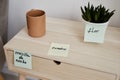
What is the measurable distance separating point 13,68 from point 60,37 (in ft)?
0.89

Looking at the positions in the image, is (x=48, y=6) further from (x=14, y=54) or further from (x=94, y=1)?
(x=14, y=54)

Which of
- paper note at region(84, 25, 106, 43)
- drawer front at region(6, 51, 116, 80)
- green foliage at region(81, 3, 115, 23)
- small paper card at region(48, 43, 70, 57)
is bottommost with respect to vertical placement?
drawer front at region(6, 51, 116, 80)

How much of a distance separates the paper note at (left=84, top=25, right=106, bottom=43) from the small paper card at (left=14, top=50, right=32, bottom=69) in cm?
28

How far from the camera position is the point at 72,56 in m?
0.82

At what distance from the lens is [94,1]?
1134 mm

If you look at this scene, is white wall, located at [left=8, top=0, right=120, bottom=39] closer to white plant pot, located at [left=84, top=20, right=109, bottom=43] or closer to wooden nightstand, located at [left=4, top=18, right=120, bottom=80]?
wooden nightstand, located at [left=4, top=18, right=120, bottom=80]

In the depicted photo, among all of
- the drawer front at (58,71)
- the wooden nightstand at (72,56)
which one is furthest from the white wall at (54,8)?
the drawer front at (58,71)

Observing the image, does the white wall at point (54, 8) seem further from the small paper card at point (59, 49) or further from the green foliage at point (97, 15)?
the small paper card at point (59, 49)

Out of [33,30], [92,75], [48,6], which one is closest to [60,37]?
[33,30]

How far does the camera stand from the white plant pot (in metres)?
0.86

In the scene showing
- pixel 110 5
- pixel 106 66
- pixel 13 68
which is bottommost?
pixel 13 68

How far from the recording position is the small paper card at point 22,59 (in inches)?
33.7

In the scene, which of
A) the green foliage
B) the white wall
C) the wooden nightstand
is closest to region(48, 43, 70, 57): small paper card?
the wooden nightstand

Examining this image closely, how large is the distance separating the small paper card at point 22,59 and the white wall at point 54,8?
474 mm
